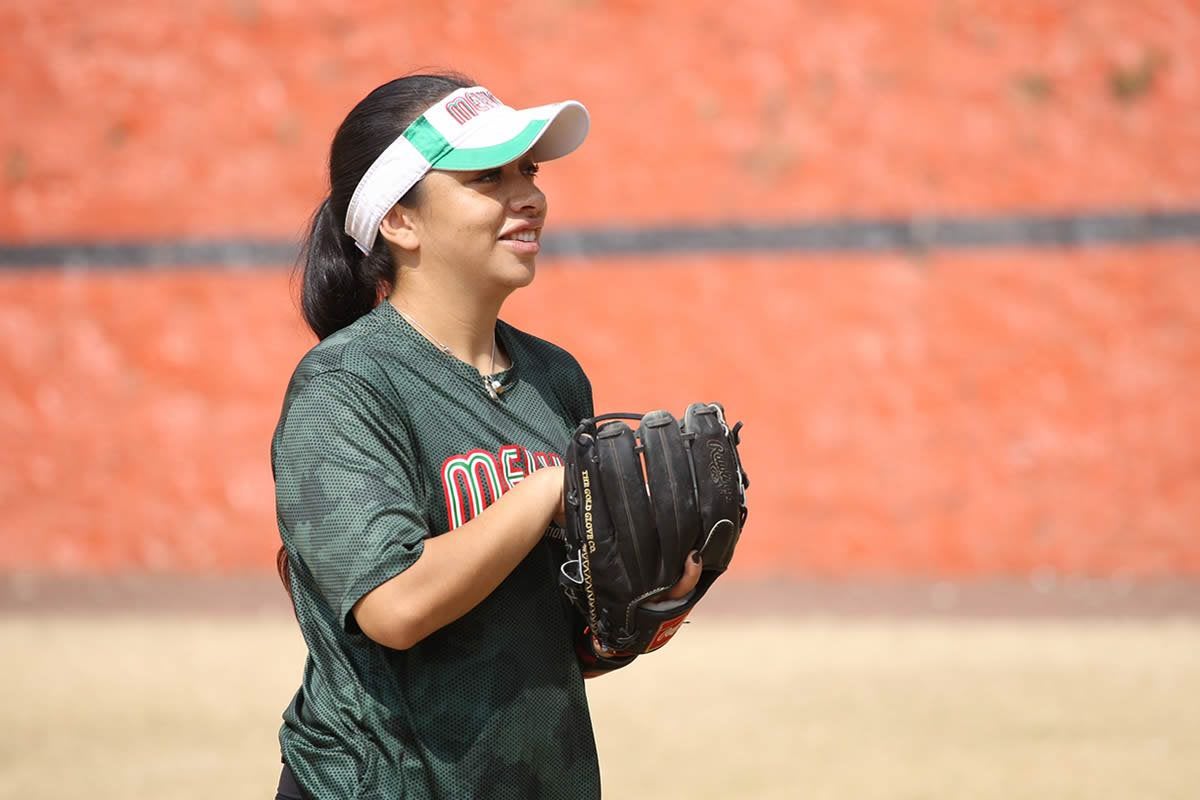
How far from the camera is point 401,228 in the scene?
8.09 feet

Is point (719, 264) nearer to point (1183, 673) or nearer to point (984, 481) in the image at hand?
point (984, 481)

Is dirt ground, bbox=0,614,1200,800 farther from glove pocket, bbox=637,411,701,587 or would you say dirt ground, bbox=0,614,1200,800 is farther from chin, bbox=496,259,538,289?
chin, bbox=496,259,538,289

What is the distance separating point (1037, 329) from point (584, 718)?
29.2ft

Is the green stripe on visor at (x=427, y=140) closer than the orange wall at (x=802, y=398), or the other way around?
the green stripe on visor at (x=427, y=140)

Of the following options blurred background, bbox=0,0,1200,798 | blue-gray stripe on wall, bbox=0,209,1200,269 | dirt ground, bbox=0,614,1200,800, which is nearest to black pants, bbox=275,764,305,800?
dirt ground, bbox=0,614,1200,800

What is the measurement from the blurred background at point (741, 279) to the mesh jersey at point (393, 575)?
6.68m

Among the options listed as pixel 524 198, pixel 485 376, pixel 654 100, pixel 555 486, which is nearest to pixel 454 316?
pixel 485 376

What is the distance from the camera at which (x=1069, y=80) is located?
10.5 metres

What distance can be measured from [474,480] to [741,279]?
347 inches

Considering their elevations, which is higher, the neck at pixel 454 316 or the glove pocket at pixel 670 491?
the neck at pixel 454 316

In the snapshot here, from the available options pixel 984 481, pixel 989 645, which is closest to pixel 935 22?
pixel 984 481

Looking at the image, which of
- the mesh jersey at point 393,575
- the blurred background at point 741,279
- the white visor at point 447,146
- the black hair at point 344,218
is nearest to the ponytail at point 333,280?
the black hair at point 344,218

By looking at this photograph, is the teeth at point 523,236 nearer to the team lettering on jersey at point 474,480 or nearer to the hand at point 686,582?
the team lettering on jersey at point 474,480

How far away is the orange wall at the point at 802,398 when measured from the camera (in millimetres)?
10445
